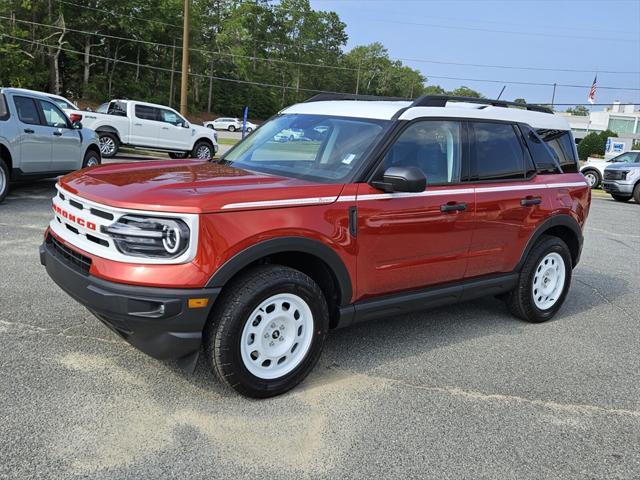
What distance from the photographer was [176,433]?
10.2 ft

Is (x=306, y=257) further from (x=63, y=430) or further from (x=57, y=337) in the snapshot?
(x=57, y=337)

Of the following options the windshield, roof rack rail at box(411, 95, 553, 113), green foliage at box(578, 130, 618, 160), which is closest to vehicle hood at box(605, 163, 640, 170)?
roof rack rail at box(411, 95, 553, 113)

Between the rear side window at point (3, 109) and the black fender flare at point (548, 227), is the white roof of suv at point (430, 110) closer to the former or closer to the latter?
the black fender flare at point (548, 227)

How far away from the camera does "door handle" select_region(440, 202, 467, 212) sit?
4242 mm

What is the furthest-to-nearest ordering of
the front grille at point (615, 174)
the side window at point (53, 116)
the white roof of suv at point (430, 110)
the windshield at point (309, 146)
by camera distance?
the front grille at point (615, 174), the side window at point (53, 116), the white roof of suv at point (430, 110), the windshield at point (309, 146)

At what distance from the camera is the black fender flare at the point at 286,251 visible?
10.5 feet

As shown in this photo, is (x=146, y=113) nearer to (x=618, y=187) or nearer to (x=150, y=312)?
(x=618, y=187)

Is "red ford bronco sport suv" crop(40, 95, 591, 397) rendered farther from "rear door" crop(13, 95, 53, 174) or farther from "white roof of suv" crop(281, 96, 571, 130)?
"rear door" crop(13, 95, 53, 174)

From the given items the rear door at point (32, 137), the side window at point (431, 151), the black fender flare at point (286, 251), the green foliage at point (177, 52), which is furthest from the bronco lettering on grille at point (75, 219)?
the green foliage at point (177, 52)

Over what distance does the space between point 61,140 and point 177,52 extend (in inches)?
2337

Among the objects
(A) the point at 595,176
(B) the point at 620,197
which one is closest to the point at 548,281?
(B) the point at 620,197

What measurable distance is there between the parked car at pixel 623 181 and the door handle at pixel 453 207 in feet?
56.2

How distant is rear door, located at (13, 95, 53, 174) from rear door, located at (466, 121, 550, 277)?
7683 mm

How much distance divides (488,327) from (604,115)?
324 ft
